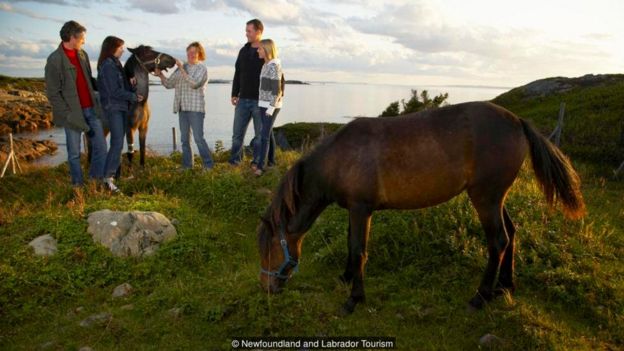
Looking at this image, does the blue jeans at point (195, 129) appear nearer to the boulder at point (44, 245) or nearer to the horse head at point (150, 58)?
the horse head at point (150, 58)

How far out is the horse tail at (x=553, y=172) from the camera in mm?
4492

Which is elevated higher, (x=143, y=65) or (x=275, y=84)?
(x=143, y=65)

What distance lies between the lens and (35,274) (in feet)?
17.1

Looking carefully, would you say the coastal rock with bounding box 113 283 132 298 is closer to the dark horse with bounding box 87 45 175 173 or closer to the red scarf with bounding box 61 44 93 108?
the red scarf with bounding box 61 44 93 108

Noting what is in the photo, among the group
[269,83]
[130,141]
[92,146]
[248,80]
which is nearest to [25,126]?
[130,141]

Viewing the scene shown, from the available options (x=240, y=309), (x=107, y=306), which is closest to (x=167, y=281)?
(x=107, y=306)

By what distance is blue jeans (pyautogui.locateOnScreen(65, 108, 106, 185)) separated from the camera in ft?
25.3

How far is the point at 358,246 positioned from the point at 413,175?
0.94 metres

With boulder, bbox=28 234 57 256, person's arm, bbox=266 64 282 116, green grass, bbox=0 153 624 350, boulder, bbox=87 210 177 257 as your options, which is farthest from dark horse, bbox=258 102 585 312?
person's arm, bbox=266 64 282 116

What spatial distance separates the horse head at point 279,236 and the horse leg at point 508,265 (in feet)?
7.59

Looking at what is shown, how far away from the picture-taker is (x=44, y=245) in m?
5.71

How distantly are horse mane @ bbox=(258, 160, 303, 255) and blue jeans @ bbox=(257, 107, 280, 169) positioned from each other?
3760mm

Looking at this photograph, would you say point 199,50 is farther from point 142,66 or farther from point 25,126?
point 25,126

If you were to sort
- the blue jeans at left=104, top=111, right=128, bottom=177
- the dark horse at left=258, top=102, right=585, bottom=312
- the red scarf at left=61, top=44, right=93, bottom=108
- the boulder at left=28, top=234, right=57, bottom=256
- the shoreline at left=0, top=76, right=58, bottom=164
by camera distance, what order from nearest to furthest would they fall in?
the dark horse at left=258, top=102, right=585, bottom=312
the boulder at left=28, top=234, right=57, bottom=256
the red scarf at left=61, top=44, right=93, bottom=108
the blue jeans at left=104, top=111, right=128, bottom=177
the shoreline at left=0, top=76, right=58, bottom=164
